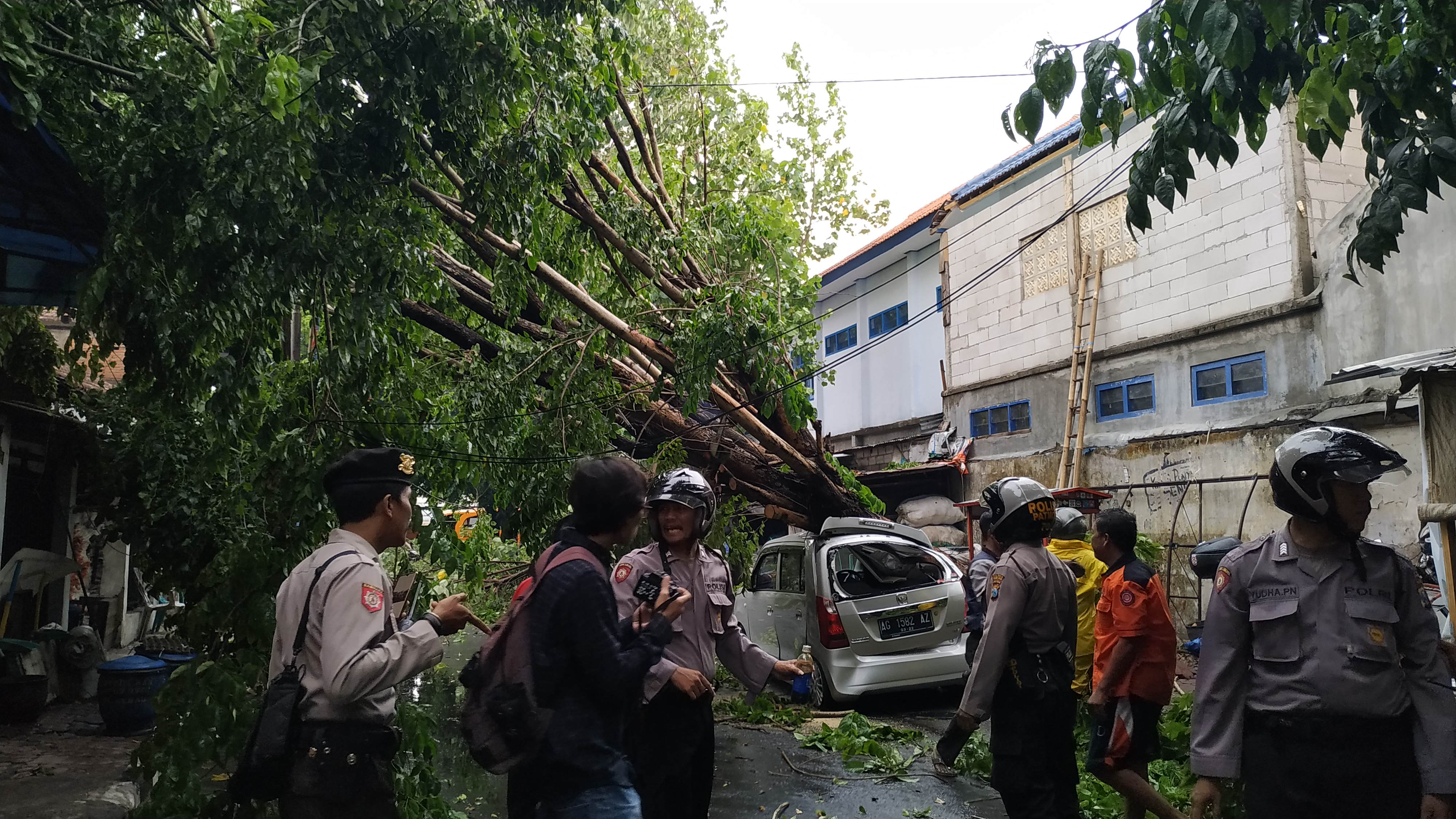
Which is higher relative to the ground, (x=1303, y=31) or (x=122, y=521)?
(x=1303, y=31)

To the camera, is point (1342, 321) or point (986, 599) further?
point (1342, 321)

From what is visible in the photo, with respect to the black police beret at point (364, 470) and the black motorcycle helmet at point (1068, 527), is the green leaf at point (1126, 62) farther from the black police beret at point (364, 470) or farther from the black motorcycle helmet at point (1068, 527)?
the black motorcycle helmet at point (1068, 527)

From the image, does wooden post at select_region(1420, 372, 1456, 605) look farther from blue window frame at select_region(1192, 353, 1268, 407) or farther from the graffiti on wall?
the graffiti on wall

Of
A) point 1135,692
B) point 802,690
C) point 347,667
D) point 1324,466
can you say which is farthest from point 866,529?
point 347,667

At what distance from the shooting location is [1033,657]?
3.97 m

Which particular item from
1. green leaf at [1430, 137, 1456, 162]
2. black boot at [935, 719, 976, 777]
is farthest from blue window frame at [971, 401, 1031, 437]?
green leaf at [1430, 137, 1456, 162]

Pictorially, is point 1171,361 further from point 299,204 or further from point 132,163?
point 132,163

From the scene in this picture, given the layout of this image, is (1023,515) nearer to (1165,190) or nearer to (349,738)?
(1165,190)

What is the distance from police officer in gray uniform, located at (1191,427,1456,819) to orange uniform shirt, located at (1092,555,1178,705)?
66.6 inches

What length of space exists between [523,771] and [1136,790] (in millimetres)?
3239

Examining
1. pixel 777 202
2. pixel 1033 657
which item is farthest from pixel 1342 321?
pixel 1033 657

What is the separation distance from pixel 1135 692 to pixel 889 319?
16.7 meters

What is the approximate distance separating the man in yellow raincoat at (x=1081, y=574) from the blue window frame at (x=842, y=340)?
15954 millimetres

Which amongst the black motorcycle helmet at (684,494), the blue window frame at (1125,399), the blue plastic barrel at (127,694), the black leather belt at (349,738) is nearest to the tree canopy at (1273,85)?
the black motorcycle helmet at (684,494)
